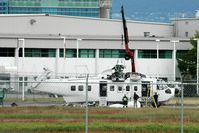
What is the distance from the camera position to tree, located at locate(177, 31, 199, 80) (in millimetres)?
81312

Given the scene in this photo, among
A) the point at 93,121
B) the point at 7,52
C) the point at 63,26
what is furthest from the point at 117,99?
the point at 63,26

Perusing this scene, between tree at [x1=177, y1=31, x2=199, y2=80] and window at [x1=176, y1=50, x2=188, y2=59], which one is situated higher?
window at [x1=176, y1=50, x2=188, y2=59]

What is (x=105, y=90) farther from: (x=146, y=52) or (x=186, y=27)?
(x=186, y=27)

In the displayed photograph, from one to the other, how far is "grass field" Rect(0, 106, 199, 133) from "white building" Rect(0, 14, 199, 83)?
132ft

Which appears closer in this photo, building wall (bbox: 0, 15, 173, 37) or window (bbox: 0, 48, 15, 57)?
window (bbox: 0, 48, 15, 57)

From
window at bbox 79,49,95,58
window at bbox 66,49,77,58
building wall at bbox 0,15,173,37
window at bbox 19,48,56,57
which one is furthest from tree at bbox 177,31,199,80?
window at bbox 19,48,56,57

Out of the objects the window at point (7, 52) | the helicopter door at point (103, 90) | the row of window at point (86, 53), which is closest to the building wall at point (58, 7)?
the row of window at point (86, 53)

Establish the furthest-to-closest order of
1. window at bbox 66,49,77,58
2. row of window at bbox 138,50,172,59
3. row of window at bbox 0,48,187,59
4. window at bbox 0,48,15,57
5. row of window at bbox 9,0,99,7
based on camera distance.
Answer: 1. row of window at bbox 9,0,99,7
2. row of window at bbox 138,50,172,59
3. window at bbox 66,49,77,58
4. row of window at bbox 0,48,187,59
5. window at bbox 0,48,15,57

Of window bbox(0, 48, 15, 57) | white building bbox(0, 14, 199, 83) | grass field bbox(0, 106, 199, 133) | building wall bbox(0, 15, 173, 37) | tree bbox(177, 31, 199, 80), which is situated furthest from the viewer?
building wall bbox(0, 15, 173, 37)

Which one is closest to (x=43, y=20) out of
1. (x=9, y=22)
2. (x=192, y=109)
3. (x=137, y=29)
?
(x=9, y=22)

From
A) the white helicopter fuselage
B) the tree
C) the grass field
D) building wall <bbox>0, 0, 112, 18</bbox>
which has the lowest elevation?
the grass field

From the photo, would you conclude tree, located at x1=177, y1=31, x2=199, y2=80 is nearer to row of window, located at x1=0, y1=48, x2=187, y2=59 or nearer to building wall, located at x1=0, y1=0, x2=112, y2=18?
row of window, located at x1=0, y1=48, x2=187, y2=59

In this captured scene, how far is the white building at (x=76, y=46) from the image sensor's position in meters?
80.1

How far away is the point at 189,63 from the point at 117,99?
102ft
